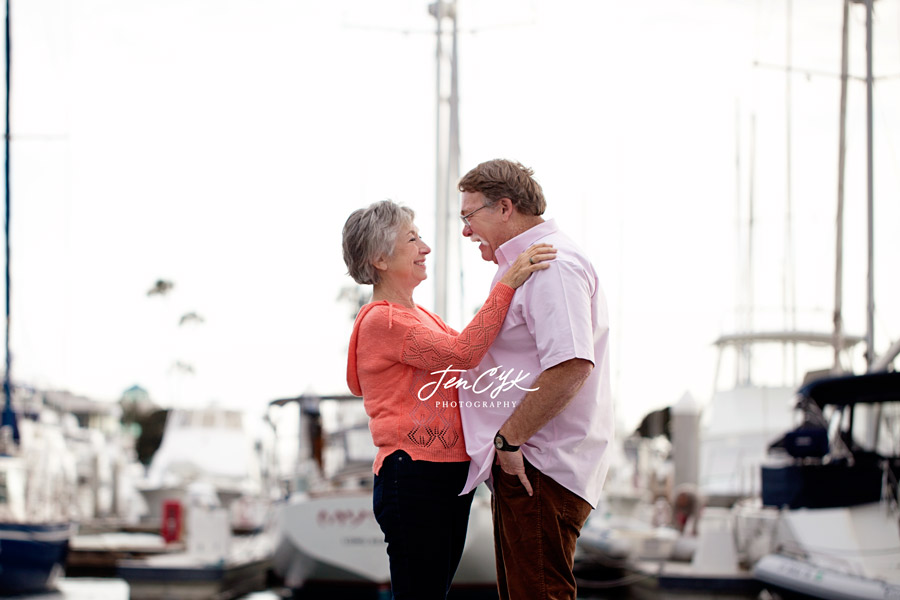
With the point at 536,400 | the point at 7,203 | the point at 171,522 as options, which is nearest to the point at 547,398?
the point at 536,400

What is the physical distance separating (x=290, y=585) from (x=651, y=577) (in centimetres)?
620

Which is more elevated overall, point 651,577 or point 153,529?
point 651,577

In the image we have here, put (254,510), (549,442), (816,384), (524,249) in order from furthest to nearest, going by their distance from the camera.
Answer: (254,510) → (816,384) → (524,249) → (549,442)

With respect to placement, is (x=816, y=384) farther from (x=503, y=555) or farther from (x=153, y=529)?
(x=153, y=529)

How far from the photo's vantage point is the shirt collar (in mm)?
3102

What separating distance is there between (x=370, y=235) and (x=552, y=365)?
793mm

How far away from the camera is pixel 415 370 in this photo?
3074 mm

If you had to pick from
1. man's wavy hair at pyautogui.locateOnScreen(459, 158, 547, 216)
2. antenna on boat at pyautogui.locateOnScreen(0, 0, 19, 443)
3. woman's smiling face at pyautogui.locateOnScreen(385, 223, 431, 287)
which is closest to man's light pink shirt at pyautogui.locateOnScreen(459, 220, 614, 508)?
man's wavy hair at pyautogui.locateOnScreen(459, 158, 547, 216)

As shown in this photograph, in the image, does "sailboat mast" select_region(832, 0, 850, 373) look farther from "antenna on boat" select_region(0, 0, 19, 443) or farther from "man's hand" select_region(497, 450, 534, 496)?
"antenna on boat" select_region(0, 0, 19, 443)

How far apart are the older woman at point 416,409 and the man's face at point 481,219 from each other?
19 centimetres

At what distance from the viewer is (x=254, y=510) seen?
32.3 m

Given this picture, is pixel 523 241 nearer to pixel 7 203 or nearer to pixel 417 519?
pixel 417 519

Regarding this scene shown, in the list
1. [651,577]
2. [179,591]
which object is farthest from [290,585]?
[651,577]

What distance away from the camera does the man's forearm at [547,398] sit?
9.09 feet
